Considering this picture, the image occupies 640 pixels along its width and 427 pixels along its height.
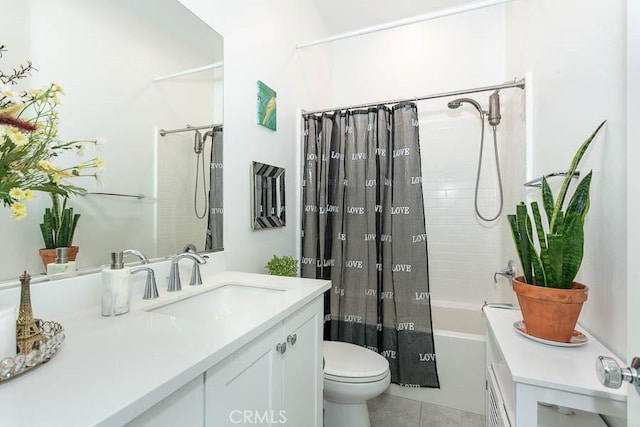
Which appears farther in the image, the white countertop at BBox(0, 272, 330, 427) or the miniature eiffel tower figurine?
the miniature eiffel tower figurine

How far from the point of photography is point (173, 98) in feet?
3.87

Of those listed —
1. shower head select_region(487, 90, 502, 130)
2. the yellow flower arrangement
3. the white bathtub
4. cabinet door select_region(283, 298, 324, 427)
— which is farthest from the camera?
shower head select_region(487, 90, 502, 130)

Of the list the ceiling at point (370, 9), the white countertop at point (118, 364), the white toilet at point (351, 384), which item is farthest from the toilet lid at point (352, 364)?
the ceiling at point (370, 9)

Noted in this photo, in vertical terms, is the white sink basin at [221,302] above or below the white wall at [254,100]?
below

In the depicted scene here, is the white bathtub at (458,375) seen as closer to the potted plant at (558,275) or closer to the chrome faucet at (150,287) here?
the potted plant at (558,275)

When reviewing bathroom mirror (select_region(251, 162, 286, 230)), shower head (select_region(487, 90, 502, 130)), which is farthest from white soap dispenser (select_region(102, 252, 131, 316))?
shower head (select_region(487, 90, 502, 130))

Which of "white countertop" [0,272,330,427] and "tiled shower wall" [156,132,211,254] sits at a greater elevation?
"tiled shower wall" [156,132,211,254]

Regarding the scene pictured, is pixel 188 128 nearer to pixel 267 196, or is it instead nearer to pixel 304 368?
pixel 267 196

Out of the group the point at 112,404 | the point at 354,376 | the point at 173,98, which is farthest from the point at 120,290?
the point at 354,376

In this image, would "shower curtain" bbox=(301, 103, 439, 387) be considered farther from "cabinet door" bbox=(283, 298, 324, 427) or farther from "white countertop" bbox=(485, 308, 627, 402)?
"white countertop" bbox=(485, 308, 627, 402)

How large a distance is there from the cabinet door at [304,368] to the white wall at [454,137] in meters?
1.79

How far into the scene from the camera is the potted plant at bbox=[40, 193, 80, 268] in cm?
79

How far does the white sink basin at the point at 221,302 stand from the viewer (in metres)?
1.01

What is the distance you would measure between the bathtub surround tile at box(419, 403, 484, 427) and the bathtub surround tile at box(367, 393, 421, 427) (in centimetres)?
4
